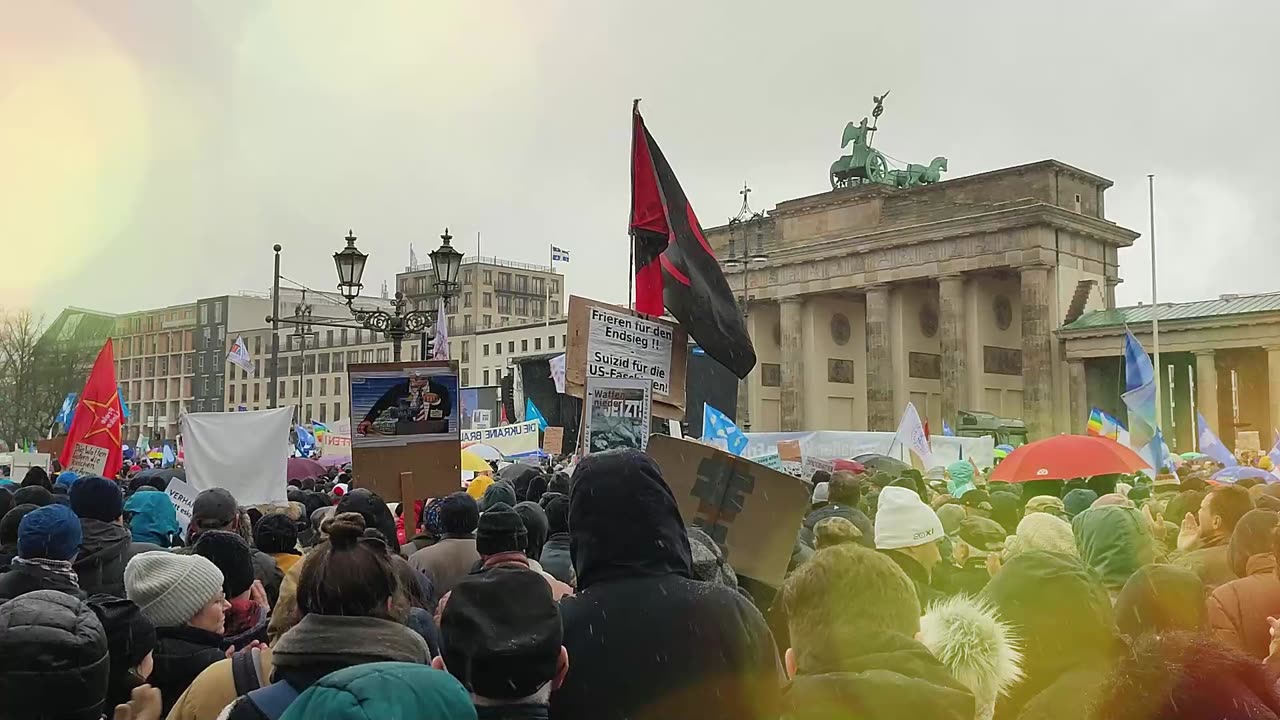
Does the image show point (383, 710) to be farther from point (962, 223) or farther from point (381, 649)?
point (962, 223)

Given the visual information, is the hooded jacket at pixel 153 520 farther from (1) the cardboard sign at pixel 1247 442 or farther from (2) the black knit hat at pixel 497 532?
(1) the cardboard sign at pixel 1247 442

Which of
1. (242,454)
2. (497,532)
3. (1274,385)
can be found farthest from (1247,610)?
(1274,385)

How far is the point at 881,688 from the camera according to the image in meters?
2.78

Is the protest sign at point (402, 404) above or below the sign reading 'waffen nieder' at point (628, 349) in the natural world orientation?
below

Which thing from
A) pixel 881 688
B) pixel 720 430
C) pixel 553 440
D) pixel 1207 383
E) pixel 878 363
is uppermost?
pixel 878 363

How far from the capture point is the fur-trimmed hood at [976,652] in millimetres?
3316

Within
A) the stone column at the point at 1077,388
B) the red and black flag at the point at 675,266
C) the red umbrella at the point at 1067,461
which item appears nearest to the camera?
the red and black flag at the point at 675,266

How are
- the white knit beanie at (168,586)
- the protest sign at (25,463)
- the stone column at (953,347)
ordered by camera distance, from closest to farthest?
the white knit beanie at (168,586), the protest sign at (25,463), the stone column at (953,347)

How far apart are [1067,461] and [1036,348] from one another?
129 ft

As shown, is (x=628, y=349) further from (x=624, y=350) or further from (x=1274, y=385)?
(x=1274, y=385)

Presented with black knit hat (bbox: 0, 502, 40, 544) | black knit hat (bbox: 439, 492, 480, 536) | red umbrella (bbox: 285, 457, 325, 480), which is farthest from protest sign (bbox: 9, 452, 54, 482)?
black knit hat (bbox: 439, 492, 480, 536)

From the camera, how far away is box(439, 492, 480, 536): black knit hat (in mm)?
5969

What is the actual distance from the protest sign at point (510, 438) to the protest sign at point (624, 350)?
43.9 ft

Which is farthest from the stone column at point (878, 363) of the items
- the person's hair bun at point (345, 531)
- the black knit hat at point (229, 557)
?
the person's hair bun at point (345, 531)
